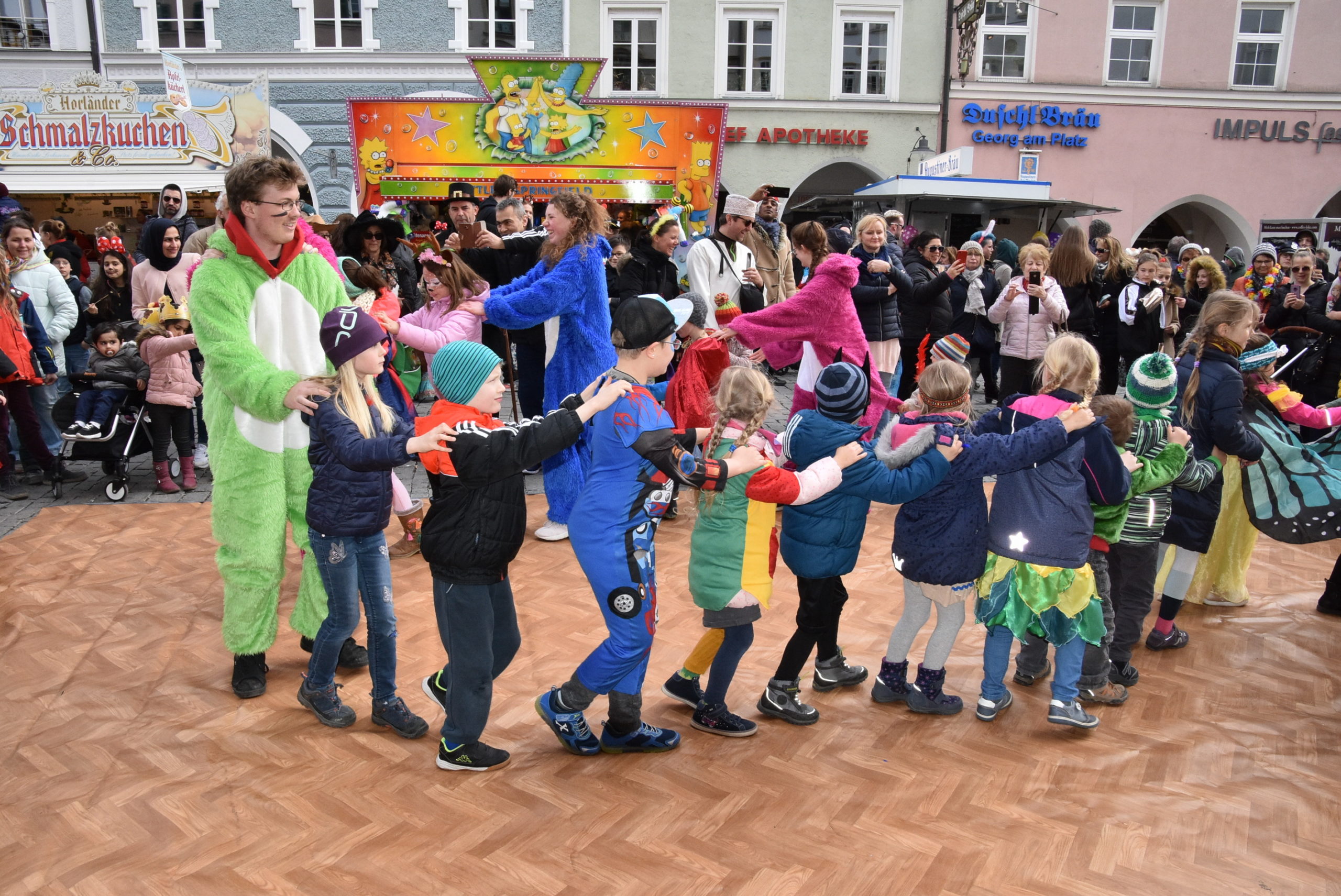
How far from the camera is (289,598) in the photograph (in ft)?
14.7

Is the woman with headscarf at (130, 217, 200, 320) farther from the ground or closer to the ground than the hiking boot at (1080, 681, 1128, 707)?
farther from the ground

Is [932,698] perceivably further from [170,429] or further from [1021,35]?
[1021,35]

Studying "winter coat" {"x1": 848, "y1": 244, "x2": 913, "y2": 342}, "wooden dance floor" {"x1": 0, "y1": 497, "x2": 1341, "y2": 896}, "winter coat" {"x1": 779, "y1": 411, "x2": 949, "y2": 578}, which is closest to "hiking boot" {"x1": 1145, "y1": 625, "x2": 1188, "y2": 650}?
"wooden dance floor" {"x1": 0, "y1": 497, "x2": 1341, "y2": 896}

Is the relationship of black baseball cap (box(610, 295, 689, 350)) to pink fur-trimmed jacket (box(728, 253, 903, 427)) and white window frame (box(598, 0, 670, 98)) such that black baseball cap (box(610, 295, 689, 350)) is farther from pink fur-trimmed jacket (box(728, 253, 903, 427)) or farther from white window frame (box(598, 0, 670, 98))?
white window frame (box(598, 0, 670, 98))

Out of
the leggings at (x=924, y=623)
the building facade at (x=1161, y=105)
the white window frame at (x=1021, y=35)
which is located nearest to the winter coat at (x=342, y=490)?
the leggings at (x=924, y=623)

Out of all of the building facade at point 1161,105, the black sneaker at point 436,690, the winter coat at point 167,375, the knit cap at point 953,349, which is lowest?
the black sneaker at point 436,690

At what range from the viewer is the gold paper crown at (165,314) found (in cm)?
614

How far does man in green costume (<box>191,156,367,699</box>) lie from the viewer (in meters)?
3.09

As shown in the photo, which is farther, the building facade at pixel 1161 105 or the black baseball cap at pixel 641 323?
the building facade at pixel 1161 105

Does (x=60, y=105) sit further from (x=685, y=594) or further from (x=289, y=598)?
(x=685, y=594)

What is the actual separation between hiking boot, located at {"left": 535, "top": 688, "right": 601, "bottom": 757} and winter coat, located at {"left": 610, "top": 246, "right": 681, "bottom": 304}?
303cm

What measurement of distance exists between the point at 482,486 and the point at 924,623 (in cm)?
162

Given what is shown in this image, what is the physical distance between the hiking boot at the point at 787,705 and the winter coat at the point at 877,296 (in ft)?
11.3

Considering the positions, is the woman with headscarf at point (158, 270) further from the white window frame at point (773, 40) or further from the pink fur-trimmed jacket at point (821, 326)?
the white window frame at point (773, 40)
